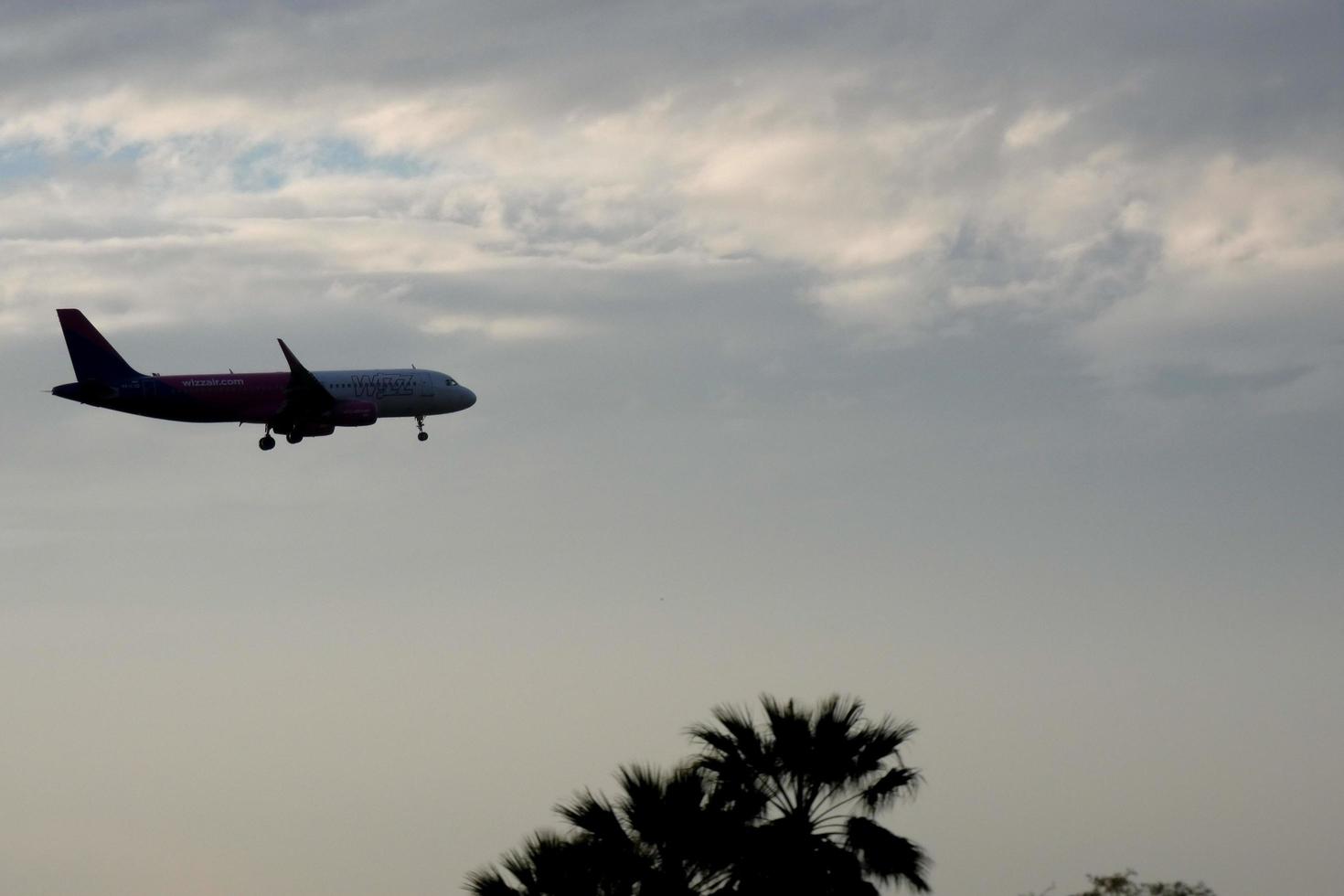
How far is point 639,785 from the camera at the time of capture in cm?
4922

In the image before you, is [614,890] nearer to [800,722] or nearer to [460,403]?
[800,722]

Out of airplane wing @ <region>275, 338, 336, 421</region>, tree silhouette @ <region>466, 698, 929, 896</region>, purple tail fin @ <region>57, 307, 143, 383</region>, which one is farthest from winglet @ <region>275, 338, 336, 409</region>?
tree silhouette @ <region>466, 698, 929, 896</region>

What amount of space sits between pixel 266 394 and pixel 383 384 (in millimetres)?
6216

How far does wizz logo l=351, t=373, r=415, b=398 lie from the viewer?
376ft

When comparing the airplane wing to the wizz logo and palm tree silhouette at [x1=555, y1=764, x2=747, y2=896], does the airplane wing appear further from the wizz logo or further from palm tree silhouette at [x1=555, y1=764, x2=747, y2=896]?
palm tree silhouette at [x1=555, y1=764, x2=747, y2=896]

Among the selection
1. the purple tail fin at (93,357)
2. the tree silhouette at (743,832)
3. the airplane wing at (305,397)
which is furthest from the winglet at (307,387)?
the tree silhouette at (743,832)

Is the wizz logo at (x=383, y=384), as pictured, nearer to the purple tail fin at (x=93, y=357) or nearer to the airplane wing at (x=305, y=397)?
the airplane wing at (x=305, y=397)

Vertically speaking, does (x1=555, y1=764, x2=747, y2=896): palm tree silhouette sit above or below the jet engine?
below

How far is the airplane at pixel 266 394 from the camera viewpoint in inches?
4385

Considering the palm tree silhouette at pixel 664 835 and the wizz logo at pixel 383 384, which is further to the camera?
the wizz logo at pixel 383 384

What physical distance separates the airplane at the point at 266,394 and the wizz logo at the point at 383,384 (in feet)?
0.16

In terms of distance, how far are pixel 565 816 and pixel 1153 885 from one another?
17457 millimetres

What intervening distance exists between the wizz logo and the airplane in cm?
5

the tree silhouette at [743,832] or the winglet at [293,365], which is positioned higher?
the winglet at [293,365]
